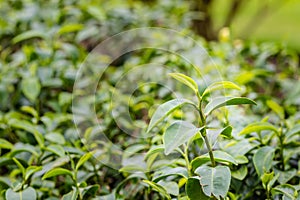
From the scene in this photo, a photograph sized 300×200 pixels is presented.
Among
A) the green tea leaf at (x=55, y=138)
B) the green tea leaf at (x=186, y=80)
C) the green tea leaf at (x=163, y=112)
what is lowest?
the green tea leaf at (x=55, y=138)

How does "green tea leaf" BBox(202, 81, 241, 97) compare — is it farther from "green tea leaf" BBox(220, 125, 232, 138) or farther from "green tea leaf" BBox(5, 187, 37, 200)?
"green tea leaf" BBox(5, 187, 37, 200)

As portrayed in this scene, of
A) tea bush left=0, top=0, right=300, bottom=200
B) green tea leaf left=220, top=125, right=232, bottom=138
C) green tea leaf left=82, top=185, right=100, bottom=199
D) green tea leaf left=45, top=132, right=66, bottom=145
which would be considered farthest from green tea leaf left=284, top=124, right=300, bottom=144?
green tea leaf left=45, top=132, right=66, bottom=145

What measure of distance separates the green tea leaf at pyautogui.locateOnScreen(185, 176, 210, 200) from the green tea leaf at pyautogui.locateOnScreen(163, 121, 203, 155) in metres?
0.10

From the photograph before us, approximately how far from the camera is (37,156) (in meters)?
1.38

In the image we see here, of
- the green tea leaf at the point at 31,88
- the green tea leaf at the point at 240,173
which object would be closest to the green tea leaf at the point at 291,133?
the green tea leaf at the point at 240,173

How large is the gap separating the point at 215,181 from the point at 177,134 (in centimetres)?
13

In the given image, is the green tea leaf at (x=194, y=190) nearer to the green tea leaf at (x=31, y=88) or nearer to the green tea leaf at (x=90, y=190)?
the green tea leaf at (x=90, y=190)

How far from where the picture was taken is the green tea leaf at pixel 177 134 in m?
0.96

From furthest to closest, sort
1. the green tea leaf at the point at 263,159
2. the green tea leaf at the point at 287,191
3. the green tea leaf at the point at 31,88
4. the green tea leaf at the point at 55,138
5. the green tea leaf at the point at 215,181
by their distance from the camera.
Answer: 1. the green tea leaf at the point at 31,88
2. the green tea leaf at the point at 55,138
3. the green tea leaf at the point at 263,159
4. the green tea leaf at the point at 287,191
5. the green tea leaf at the point at 215,181

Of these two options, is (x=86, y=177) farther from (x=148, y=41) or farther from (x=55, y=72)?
(x=148, y=41)

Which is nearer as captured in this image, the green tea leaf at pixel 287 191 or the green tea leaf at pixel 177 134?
the green tea leaf at pixel 177 134

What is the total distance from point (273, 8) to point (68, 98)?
3.10 meters

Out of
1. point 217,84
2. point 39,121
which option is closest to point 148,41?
point 39,121

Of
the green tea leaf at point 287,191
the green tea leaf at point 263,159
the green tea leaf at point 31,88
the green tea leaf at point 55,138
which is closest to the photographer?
the green tea leaf at point 287,191
